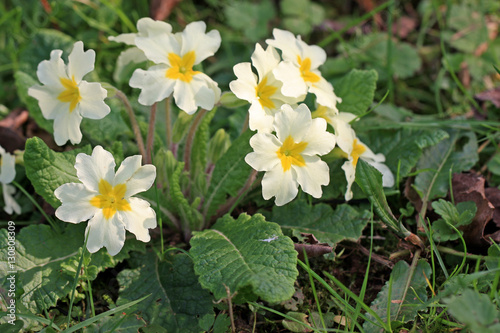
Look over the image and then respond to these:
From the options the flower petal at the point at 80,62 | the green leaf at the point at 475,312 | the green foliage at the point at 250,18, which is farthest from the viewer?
the green foliage at the point at 250,18

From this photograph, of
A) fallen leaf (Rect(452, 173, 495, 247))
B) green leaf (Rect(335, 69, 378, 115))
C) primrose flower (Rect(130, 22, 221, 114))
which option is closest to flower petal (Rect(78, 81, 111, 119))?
primrose flower (Rect(130, 22, 221, 114))

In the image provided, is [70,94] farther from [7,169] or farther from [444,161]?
[444,161]

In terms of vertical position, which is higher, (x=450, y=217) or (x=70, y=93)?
(x=70, y=93)

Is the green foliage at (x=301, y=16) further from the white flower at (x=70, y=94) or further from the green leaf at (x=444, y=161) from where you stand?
the white flower at (x=70, y=94)

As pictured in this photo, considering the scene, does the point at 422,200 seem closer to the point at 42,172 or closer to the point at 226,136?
the point at 226,136

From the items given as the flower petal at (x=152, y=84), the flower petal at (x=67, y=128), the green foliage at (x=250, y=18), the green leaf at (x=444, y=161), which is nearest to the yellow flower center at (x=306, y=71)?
the flower petal at (x=152, y=84)

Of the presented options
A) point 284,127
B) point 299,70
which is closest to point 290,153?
point 284,127
